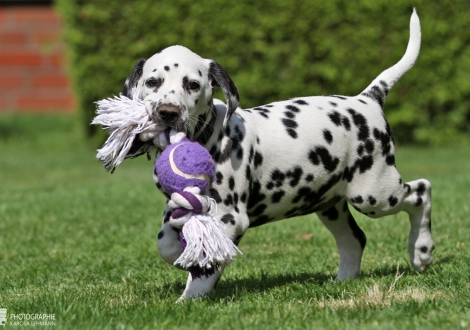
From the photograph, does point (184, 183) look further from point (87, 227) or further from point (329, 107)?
point (87, 227)

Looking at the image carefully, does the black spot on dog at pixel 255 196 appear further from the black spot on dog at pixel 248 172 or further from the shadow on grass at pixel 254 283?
the shadow on grass at pixel 254 283

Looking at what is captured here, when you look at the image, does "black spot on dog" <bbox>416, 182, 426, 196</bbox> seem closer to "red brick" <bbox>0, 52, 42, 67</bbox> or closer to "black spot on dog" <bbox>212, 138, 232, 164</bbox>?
"black spot on dog" <bbox>212, 138, 232, 164</bbox>

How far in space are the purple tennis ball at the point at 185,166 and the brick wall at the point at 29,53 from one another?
531 inches

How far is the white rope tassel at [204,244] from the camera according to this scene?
439 cm

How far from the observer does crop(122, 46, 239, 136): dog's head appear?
4559 millimetres

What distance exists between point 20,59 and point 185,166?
14092 millimetres

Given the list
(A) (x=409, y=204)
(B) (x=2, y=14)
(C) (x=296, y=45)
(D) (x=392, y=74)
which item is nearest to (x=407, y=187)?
(A) (x=409, y=204)

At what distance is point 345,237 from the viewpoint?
5.78m

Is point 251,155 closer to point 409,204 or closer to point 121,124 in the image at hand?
point 121,124

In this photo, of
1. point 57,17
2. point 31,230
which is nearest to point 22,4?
point 57,17

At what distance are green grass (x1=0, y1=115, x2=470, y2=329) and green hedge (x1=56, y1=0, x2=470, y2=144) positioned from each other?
388 centimetres

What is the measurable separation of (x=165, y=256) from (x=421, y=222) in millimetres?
1874

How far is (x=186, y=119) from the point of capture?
4578 millimetres

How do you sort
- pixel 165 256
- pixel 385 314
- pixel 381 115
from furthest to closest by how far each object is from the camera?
pixel 381 115 → pixel 165 256 → pixel 385 314
